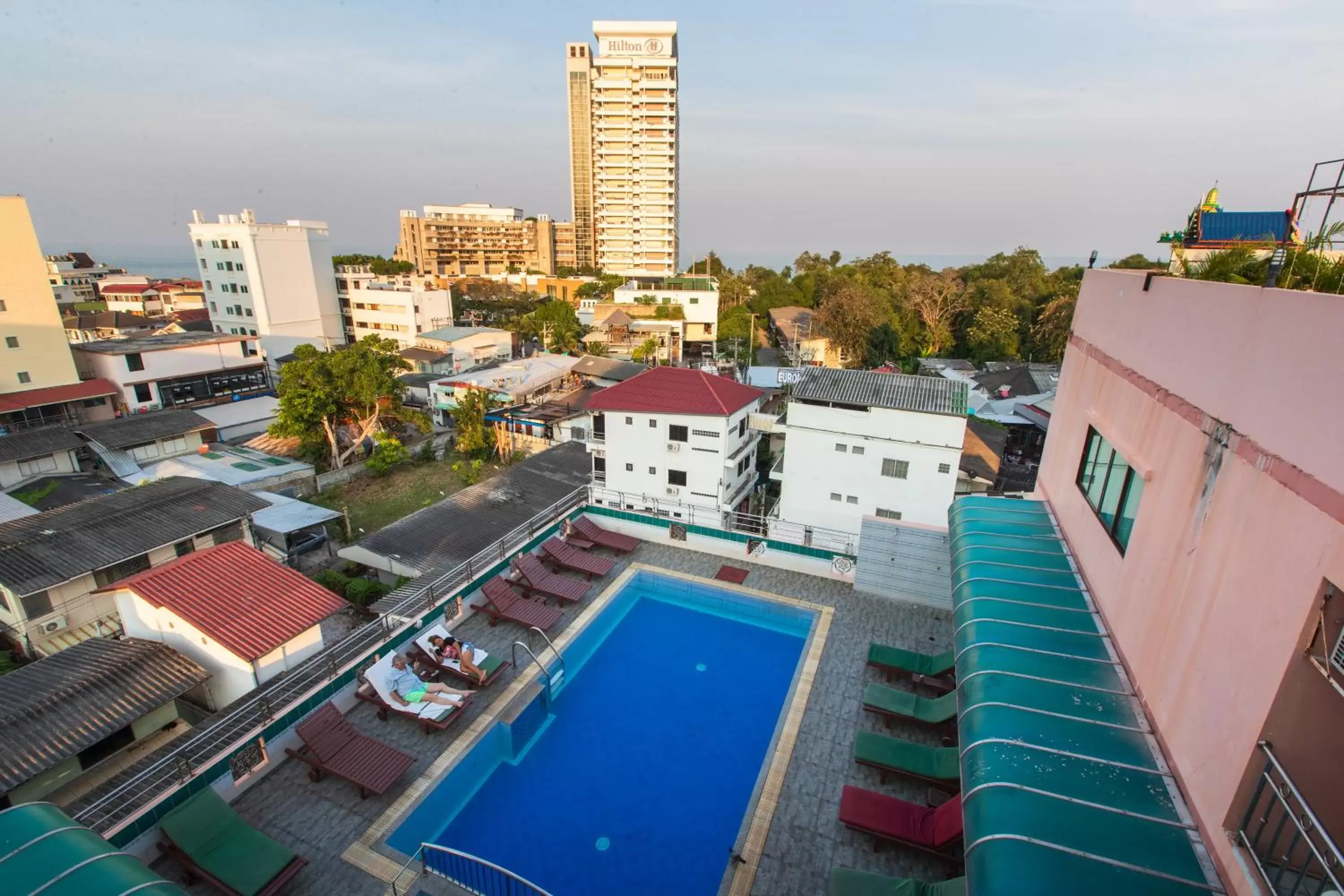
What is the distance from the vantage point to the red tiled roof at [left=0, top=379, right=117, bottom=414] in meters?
26.3

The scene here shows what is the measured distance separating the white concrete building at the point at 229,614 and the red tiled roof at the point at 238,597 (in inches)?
0.4

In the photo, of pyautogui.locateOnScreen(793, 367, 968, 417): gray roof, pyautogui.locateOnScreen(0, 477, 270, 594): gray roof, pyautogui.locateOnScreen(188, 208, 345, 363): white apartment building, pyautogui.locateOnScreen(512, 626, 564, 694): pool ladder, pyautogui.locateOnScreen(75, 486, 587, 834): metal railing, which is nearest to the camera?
pyautogui.locateOnScreen(75, 486, 587, 834): metal railing

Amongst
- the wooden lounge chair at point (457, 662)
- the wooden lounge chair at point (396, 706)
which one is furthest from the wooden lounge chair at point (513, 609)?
the wooden lounge chair at point (396, 706)

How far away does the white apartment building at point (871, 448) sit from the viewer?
16.3m

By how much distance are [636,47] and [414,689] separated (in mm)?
100275

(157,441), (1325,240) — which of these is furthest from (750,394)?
(157,441)

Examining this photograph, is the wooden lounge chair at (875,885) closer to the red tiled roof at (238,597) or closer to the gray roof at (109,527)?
the red tiled roof at (238,597)

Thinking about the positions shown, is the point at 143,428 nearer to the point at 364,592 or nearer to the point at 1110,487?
the point at 364,592

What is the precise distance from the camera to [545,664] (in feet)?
36.3

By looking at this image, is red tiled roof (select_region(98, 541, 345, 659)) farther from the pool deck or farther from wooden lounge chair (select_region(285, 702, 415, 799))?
the pool deck

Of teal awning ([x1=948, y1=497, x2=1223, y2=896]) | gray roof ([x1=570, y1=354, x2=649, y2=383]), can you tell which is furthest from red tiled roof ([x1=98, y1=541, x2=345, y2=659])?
gray roof ([x1=570, y1=354, x2=649, y2=383])

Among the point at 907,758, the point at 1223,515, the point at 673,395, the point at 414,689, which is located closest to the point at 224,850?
the point at 414,689

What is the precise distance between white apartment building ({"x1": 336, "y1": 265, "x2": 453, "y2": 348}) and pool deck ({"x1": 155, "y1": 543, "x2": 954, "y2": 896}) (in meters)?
46.3

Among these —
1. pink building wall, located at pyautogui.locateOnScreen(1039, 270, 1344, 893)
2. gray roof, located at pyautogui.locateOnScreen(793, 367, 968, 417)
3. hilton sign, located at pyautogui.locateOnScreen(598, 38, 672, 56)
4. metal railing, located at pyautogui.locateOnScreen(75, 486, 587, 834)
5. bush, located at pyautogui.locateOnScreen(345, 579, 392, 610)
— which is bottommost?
bush, located at pyautogui.locateOnScreen(345, 579, 392, 610)
